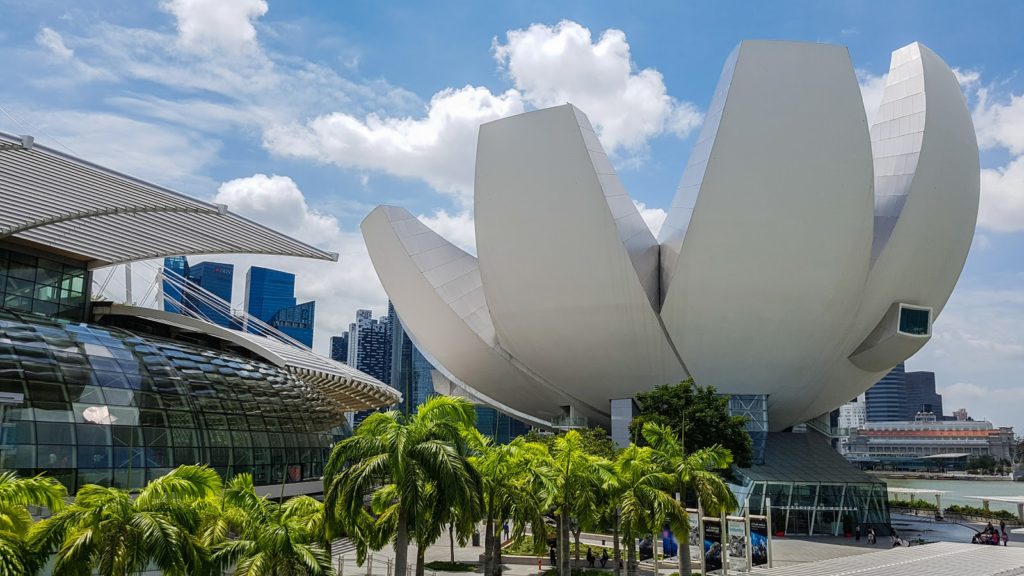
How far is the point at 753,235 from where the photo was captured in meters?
35.2

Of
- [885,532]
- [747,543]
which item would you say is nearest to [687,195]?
[885,532]

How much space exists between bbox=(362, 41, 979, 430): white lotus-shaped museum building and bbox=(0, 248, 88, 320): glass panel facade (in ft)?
60.7

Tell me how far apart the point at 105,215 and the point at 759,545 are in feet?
66.8

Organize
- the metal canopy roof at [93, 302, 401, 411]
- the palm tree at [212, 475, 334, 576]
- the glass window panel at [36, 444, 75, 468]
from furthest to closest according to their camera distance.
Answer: the metal canopy roof at [93, 302, 401, 411] < the glass window panel at [36, 444, 75, 468] < the palm tree at [212, 475, 334, 576]

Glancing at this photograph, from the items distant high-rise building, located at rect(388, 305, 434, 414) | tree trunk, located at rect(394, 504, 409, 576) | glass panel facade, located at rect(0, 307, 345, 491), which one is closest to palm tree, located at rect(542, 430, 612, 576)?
tree trunk, located at rect(394, 504, 409, 576)

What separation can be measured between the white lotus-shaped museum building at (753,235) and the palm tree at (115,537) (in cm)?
2845

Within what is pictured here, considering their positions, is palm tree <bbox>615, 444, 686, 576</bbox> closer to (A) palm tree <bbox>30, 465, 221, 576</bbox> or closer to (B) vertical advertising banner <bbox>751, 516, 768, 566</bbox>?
(B) vertical advertising banner <bbox>751, 516, 768, 566</bbox>

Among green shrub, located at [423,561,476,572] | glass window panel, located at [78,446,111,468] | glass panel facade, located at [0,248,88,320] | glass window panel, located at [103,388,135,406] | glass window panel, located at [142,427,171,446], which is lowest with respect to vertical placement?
green shrub, located at [423,561,476,572]

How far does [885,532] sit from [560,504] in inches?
861

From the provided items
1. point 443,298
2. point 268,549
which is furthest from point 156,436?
point 443,298

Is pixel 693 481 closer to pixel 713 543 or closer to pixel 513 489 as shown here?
pixel 713 543

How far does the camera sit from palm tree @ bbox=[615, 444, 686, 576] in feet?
57.7

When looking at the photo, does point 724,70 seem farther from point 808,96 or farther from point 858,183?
point 858,183

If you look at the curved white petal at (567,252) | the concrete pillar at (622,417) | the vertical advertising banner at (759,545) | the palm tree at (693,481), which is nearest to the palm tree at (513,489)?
the palm tree at (693,481)
